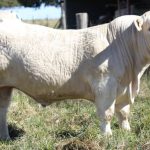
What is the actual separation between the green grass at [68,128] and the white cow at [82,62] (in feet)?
1.27

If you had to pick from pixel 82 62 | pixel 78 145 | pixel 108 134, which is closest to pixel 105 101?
pixel 108 134

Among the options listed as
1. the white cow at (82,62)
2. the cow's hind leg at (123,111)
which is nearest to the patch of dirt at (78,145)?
the white cow at (82,62)

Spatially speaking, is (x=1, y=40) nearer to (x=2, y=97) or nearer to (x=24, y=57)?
(x=24, y=57)

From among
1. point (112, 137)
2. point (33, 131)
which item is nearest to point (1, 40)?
point (33, 131)

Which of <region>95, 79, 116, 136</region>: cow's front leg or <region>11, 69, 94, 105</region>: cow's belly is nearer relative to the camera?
<region>95, 79, 116, 136</region>: cow's front leg

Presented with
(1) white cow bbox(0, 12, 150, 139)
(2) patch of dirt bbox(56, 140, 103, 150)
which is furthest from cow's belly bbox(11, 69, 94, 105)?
(2) patch of dirt bbox(56, 140, 103, 150)

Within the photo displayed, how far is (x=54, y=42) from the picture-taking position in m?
5.77

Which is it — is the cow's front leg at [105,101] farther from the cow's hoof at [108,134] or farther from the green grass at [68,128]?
the green grass at [68,128]

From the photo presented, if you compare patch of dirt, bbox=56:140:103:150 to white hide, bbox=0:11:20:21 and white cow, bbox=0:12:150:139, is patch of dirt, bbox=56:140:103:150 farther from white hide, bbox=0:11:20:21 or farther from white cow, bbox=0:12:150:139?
white hide, bbox=0:11:20:21

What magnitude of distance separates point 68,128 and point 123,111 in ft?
2.97

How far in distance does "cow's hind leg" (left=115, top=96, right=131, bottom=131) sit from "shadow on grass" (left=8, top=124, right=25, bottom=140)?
1.31 metres

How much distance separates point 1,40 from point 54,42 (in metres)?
0.65

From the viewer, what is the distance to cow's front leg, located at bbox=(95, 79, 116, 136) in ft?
18.1

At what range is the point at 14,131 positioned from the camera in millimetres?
6688
